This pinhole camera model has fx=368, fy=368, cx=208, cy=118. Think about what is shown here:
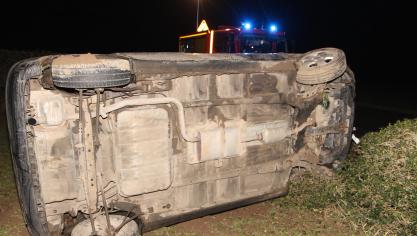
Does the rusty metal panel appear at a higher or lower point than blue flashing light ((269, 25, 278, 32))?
lower

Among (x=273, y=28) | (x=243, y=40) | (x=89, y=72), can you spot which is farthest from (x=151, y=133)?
(x=273, y=28)

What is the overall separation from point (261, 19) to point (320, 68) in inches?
661

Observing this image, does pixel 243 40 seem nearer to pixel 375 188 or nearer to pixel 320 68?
pixel 320 68

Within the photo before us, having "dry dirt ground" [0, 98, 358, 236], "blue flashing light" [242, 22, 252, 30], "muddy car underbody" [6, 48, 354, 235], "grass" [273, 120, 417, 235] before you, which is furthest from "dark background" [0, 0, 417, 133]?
"muddy car underbody" [6, 48, 354, 235]

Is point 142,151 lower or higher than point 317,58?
lower

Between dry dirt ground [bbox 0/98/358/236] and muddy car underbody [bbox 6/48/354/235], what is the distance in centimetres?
34

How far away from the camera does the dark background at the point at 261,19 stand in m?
25.5

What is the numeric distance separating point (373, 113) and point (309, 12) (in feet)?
80.2

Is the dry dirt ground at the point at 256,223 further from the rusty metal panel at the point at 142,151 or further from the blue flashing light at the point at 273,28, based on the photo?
the blue flashing light at the point at 273,28

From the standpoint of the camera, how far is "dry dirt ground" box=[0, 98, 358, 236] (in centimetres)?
382

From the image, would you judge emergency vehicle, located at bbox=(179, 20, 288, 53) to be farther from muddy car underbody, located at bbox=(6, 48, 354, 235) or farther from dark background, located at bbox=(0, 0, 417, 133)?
dark background, located at bbox=(0, 0, 417, 133)

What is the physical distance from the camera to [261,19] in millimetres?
19812

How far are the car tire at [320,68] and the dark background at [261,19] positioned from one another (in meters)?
9.56

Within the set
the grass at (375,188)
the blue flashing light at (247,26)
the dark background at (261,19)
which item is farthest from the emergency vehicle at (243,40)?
the dark background at (261,19)
